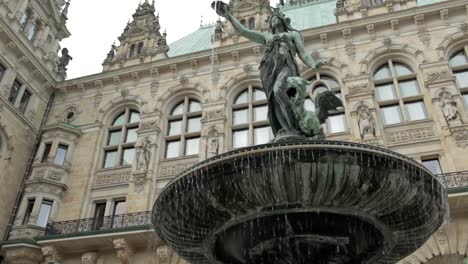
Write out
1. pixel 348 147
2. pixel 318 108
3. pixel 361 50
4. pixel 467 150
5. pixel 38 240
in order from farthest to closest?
pixel 361 50
pixel 38 240
pixel 467 150
pixel 318 108
pixel 348 147

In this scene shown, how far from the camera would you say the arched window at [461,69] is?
16.2 meters

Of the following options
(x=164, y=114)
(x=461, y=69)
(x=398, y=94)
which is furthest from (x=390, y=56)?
(x=164, y=114)

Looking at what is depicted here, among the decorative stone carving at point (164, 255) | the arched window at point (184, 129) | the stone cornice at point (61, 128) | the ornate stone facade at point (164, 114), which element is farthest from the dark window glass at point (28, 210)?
the decorative stone carving at point (164, 255)

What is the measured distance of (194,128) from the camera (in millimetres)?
18953

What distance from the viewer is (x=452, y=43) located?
1731cm

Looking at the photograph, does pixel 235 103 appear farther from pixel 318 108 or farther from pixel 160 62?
pixel 318 108

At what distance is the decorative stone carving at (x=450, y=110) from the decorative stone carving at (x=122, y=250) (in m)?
11.3

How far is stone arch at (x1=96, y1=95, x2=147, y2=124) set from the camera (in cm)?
2022

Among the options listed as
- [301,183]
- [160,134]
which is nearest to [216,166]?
[301,183]

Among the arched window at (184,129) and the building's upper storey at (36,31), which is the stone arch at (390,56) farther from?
the building's upper storey at (36,31)

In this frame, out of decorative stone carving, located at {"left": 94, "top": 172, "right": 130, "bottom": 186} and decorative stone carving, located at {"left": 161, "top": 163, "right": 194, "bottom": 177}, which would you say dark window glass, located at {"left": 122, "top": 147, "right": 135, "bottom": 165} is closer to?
decorative stone carving, located at {"left": 94, "top": 172, "right": 130, "bottom": 186}

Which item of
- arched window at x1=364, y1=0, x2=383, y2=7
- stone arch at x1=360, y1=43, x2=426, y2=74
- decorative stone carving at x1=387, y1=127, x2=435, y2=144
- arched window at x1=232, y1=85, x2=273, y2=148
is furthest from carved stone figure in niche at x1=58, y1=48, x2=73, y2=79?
decorative stone carving at x1=387, y1=127, x2=435, y2=144

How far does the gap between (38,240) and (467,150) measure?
→ 14376 millimetres

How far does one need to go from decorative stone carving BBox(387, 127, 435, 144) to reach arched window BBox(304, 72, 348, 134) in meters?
1.68
